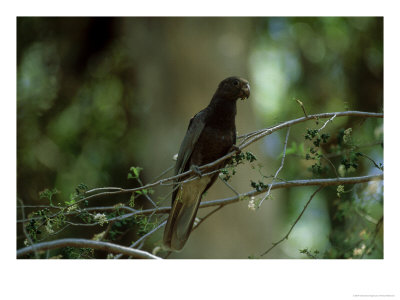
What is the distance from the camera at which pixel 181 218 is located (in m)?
2.75

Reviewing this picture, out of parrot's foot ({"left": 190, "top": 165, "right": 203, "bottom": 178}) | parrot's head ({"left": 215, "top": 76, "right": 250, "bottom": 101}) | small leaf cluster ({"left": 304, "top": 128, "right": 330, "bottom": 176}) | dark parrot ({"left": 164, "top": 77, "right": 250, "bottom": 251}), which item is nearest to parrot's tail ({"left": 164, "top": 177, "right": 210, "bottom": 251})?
dark parrot ({"left": 164, "top": 77, "right": 250, "bottom": 251})

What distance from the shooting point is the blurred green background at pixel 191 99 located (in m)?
2.82

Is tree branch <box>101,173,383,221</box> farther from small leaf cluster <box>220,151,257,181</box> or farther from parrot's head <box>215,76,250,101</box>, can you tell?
parrot's head <box>215,76,250,101</box>

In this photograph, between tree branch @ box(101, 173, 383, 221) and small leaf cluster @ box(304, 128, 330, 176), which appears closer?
small leaf cluster @ box(304, 128, 330, 176)

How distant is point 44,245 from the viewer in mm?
2135

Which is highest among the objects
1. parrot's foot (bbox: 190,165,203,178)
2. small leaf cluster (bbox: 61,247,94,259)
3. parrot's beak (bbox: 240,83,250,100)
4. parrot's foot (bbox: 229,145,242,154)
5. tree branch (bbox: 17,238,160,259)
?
parrot's beak (bbox: 240,83,250,100)

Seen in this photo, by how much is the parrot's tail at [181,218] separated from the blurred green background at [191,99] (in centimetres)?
8

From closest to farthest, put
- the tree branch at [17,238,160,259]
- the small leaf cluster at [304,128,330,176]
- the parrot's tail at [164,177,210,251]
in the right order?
the tree branch at [17,238,160,259], the small leaf cluster at [304,128,330,176], the parrot's tail at [164,177,210,251]

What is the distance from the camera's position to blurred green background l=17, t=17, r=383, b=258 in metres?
2.82

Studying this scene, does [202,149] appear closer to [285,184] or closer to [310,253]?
[285,184]

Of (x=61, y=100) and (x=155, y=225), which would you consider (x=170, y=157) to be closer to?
(x=155, y=225)

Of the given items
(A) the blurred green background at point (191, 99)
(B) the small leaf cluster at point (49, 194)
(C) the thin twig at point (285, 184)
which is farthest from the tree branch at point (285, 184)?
(B) the small leaf cluster at point (49, 194)

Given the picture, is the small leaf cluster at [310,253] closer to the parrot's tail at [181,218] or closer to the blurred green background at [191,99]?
the blurred green background at [191,99]
